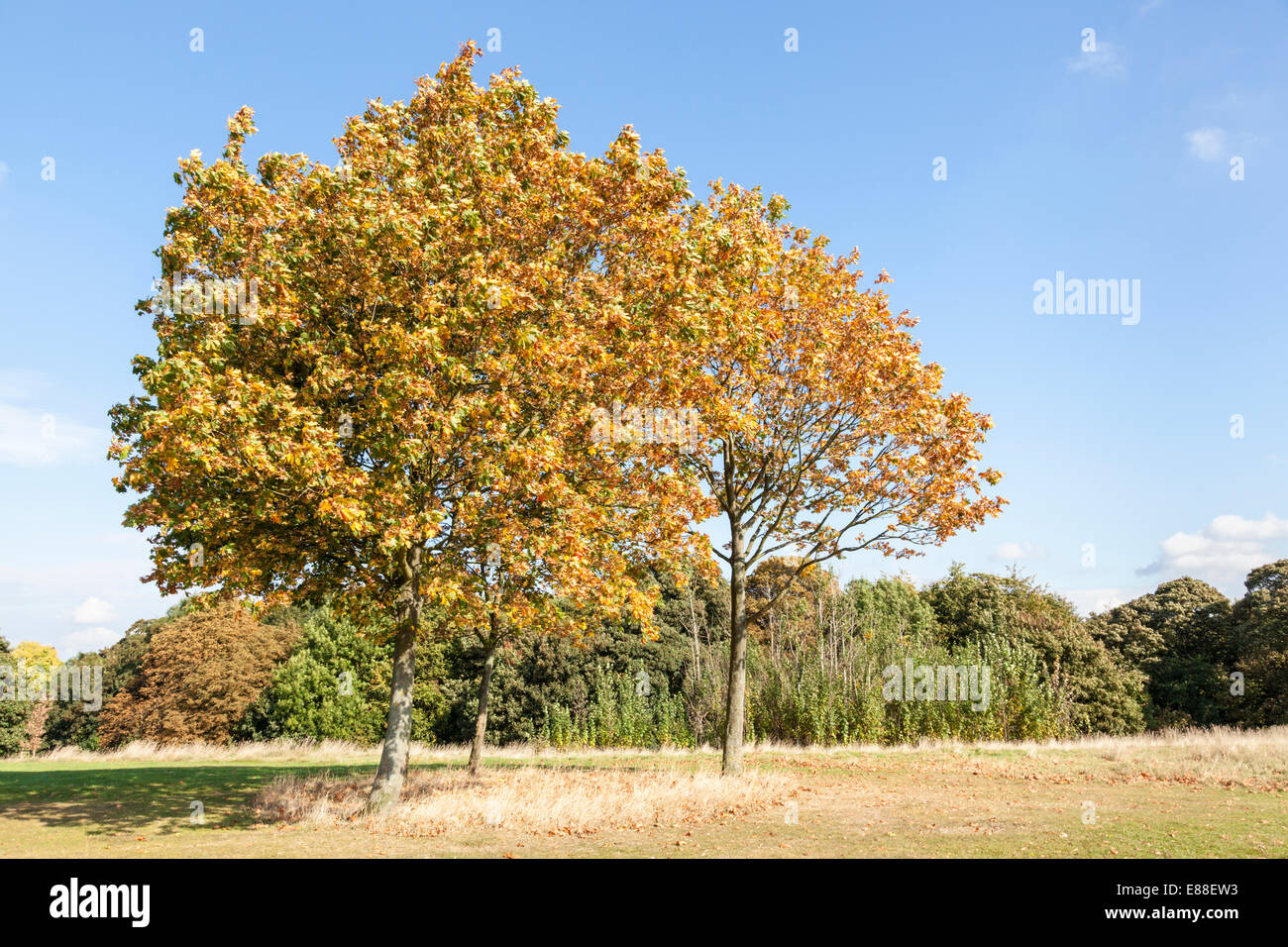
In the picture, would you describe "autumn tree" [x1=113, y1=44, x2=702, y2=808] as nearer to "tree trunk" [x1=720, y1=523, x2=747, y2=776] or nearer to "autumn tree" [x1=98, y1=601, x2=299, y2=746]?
"tree trunk" [x1=720, y1=523, x2=747, y2=776]

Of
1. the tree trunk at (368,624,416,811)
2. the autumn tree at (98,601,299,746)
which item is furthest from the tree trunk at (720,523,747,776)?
the autumn tree at (98,601,299,746)

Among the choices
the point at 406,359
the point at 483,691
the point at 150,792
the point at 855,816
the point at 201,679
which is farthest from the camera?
the point at 201,679

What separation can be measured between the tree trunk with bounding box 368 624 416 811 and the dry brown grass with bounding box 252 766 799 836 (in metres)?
0.34

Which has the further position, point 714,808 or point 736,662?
point 736,662

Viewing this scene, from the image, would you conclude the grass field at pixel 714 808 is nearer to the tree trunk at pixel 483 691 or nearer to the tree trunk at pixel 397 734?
the tree trunk at pixel 397 734

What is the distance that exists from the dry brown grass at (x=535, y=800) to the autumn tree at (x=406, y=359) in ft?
3.99

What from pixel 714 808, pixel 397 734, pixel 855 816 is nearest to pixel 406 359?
pixel 397 734

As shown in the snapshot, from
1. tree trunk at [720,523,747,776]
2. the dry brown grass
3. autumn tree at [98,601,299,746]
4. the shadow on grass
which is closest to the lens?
the dry brown grass

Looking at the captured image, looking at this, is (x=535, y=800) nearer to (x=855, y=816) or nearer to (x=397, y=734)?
(x=397, y=734)

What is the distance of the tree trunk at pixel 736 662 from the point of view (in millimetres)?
18547

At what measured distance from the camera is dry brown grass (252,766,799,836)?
13.5 meters

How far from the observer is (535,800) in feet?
48.3

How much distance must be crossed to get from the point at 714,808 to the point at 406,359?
984cm
